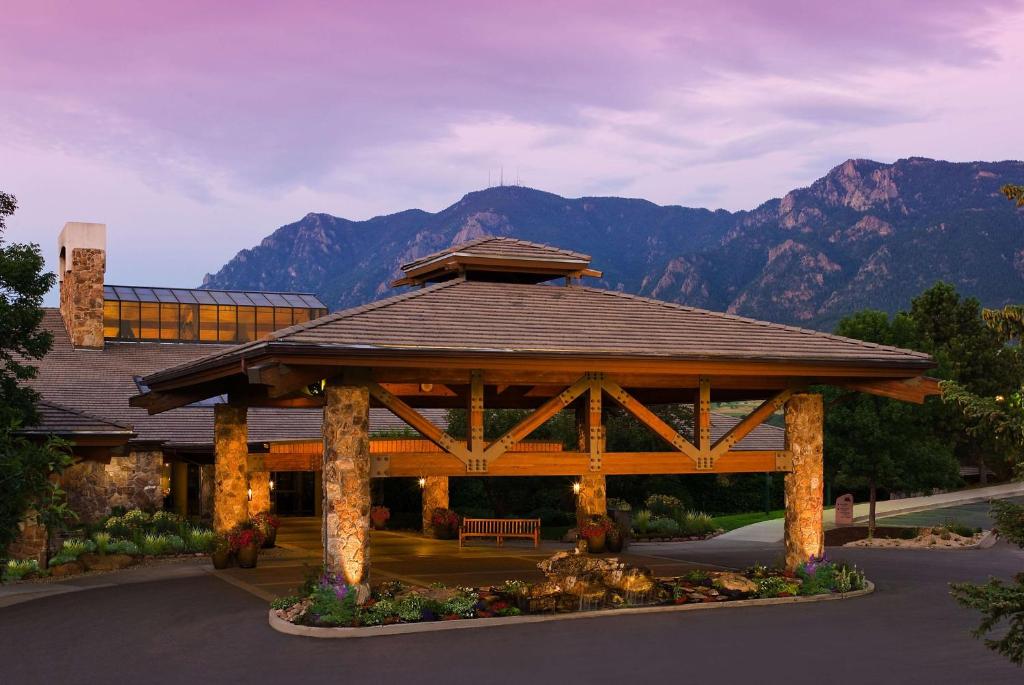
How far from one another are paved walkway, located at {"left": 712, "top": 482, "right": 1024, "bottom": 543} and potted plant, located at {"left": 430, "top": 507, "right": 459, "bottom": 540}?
7.35 m

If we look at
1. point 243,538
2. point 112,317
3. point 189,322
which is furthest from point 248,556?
point 112,317

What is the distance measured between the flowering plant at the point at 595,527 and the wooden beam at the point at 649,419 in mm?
7028

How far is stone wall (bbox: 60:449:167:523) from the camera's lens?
2705cm

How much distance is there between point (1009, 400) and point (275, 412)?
2814 cm

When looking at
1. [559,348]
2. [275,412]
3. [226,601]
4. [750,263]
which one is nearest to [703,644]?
[559,348]

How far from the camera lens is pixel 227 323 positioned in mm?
47531

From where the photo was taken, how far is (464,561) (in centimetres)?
2330

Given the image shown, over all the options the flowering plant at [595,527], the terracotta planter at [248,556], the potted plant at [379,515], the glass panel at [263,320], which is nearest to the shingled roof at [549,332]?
the terracotta planter at [248,556]

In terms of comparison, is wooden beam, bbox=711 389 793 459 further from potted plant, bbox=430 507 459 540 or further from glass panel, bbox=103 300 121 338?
glass panel, bbox=103 300 121 338

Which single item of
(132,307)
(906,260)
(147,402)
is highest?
(906,260)

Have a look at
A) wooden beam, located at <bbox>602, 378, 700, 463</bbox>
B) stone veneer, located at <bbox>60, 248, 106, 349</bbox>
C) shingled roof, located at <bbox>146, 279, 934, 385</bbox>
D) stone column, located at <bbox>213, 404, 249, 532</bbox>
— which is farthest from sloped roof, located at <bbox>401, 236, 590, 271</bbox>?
stone veneer, located at <bbox>60, 248, 106, 349</bbox>

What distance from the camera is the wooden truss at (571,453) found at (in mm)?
16312

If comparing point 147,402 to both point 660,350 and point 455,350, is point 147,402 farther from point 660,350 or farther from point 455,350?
point 660,350

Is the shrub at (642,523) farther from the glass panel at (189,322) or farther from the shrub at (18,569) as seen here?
the glass panel at (189,322)
